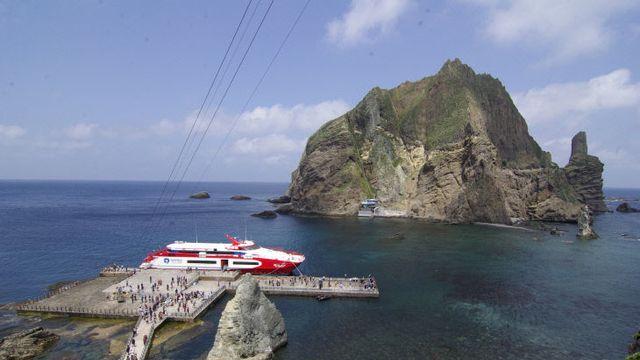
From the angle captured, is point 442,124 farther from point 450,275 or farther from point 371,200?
point 450,275

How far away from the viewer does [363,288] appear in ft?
168

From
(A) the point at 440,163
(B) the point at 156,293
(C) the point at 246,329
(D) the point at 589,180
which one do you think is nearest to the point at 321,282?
(C) the point at 246,329

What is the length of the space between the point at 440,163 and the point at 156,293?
9943 centimetres

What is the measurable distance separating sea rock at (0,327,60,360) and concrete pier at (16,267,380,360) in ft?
19.7

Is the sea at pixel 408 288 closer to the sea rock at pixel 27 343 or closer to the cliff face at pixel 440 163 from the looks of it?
the sea rock at pixel 27 343

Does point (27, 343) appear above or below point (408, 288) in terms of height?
below

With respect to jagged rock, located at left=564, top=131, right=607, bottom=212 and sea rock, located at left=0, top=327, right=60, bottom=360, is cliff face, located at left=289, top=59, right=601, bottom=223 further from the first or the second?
sea rock, located at left=0, top=327, right=60, bottom=360

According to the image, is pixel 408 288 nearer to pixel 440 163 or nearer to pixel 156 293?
pixel 156 293

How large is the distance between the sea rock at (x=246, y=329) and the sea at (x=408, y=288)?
8.15 ft

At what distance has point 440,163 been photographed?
12619 cm

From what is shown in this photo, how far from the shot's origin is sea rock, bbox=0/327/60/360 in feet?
112

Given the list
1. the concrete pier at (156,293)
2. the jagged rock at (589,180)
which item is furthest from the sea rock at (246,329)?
the jagged rock at (589,180)

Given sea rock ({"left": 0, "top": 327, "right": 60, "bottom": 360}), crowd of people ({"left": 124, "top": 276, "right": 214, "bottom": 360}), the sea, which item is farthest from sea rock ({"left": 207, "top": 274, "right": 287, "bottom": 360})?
sea rock ({"left": 0, "top": 327, "right": 60, "bottom": 360})

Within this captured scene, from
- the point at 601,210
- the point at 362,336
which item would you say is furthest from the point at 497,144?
the point at 362,336
